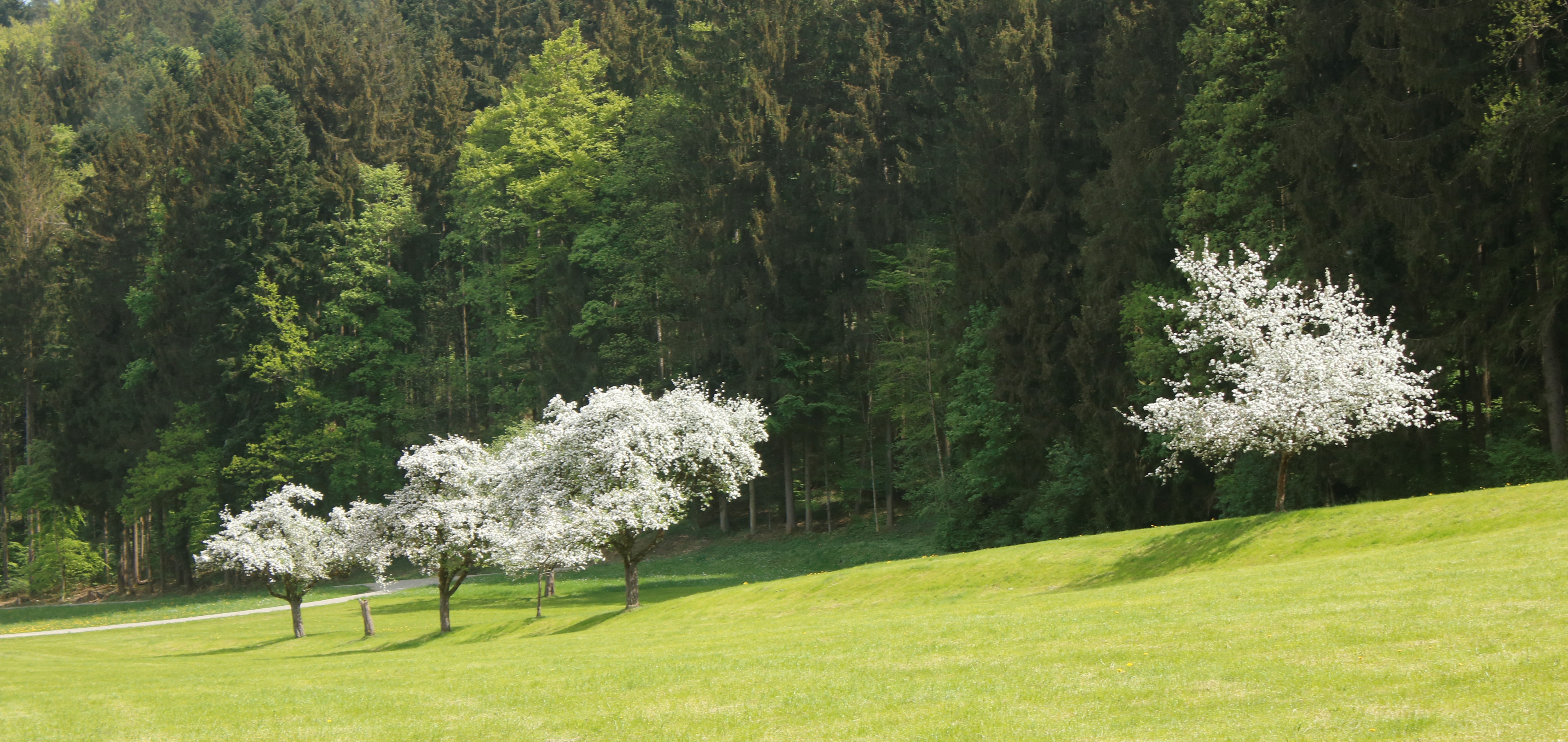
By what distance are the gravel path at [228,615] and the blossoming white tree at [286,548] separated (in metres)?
3.19

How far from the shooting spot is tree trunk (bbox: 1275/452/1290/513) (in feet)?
89.3

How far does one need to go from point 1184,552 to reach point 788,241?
3232cm

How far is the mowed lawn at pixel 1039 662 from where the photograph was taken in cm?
1237

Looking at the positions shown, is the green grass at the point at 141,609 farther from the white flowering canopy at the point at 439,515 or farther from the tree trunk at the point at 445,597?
the tree trunk at the point at 445,597

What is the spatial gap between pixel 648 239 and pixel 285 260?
22716mm

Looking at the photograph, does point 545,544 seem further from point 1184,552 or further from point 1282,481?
point 1282,481

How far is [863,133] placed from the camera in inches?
2175

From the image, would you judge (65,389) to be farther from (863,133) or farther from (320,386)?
(863,133)

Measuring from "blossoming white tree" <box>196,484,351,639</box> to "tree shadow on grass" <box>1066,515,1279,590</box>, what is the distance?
2694cm

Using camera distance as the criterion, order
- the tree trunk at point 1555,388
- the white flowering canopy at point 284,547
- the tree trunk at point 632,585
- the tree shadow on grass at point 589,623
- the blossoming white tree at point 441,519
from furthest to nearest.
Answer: the white flowering canopy at point 284,547
the blossoming white tree at point 441,519
the tree trunk at point 632,585
the tree shadow on grass at point 589,623
the tree trunk at point 1555,388

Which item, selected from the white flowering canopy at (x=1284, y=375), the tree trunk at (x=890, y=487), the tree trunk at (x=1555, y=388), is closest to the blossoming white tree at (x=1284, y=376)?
the white flowering canopy at (x=1284, y=375)

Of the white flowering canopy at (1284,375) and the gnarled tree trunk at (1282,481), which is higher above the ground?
the white flowering canopy at (1284,375)

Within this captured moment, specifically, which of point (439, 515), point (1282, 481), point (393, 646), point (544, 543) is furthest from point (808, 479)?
point (1282, 481)

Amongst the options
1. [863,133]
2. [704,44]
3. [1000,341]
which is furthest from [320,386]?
[1000,341]
